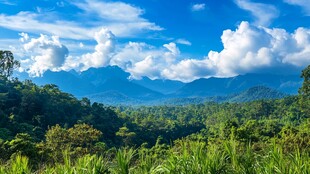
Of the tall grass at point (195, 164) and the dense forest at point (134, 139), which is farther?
the dense forest at point (134, 139)

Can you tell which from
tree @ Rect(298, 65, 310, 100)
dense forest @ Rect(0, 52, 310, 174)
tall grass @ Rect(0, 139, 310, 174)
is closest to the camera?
tall grass @ Rect(0, 139, 310, 174)

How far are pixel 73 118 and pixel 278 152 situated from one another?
5516 cm

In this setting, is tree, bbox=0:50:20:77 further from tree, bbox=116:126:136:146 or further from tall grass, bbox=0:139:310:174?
tall grass, bbox=0:139:310:174

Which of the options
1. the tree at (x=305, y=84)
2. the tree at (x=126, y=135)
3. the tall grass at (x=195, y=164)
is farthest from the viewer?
the tree at (x=305, y=84)

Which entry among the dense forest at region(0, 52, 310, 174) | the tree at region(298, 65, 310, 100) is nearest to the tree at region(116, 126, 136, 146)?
the dense forest at region(0, 52, 310, 174)

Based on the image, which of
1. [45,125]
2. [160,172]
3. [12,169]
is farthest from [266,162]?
[45,125]

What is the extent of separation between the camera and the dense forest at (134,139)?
7.50 meters

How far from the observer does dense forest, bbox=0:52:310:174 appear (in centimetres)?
750

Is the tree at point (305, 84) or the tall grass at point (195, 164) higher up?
the tree at point (305, 84)

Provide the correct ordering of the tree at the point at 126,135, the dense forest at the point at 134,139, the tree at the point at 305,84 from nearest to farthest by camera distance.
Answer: the dense forest at the point at 134,139 < the tree at the point at 126,135 < the tree at the point at 305,84

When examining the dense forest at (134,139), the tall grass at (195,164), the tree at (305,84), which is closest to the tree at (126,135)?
the dense forest at (134,139)

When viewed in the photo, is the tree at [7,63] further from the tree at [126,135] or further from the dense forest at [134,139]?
the tree at [126,135]

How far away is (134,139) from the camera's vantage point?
5825 centimetres

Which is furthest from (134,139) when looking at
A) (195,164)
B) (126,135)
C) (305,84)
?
(195,164)
